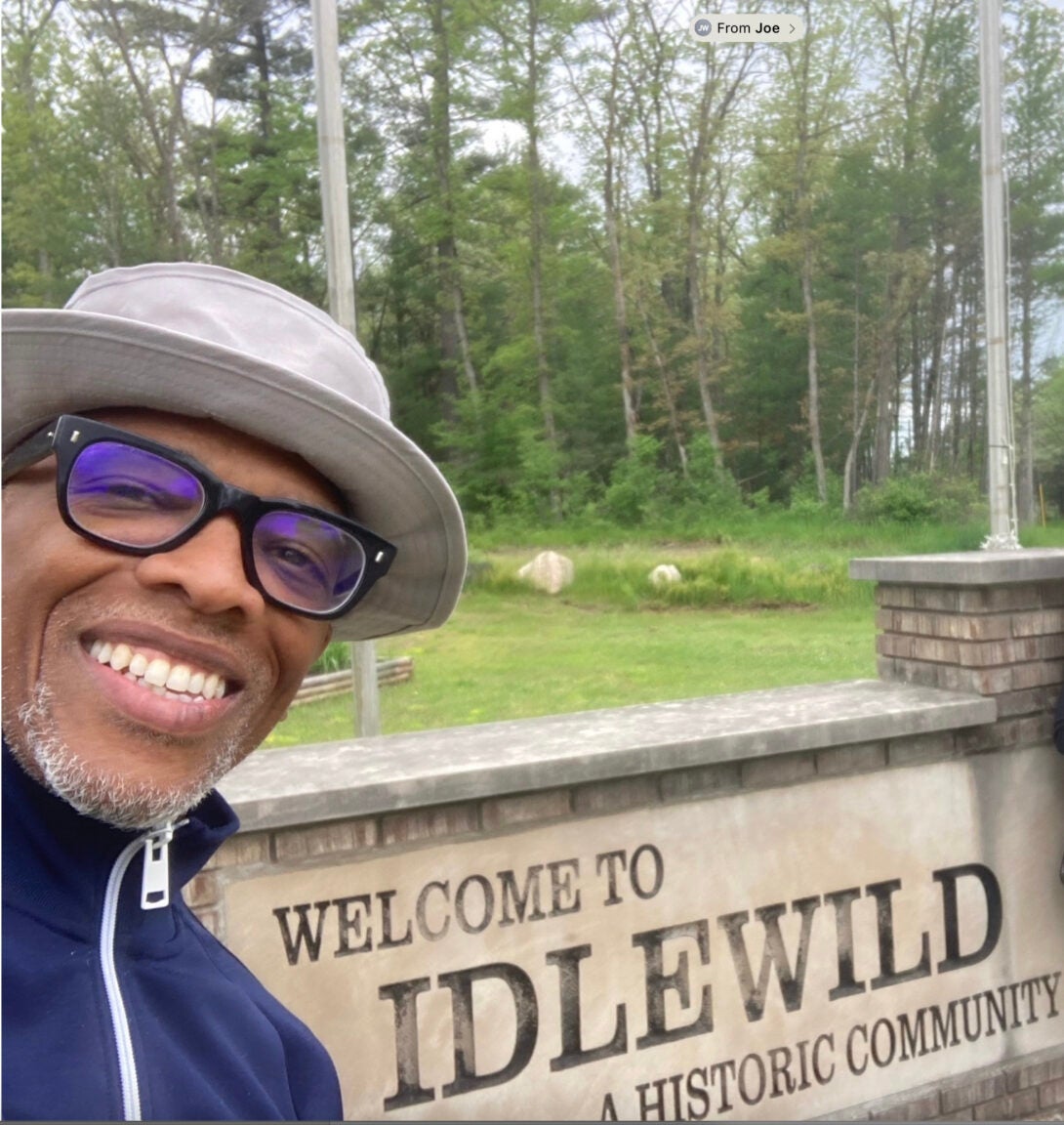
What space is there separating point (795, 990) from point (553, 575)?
150cm

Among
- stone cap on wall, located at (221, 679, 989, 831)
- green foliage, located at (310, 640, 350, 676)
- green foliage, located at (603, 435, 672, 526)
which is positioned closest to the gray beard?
stone cap on wall, located at (221, 679, 989, 831)

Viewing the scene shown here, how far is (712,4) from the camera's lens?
1.63m

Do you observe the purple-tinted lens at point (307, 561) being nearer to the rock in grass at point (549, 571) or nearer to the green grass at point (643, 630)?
the green grass at point (643, 630)

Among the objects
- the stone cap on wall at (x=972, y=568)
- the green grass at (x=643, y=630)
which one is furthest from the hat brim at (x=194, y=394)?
the green grass at (x=643, y=630)

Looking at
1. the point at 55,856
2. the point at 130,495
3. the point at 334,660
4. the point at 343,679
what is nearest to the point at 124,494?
the point at 130,495

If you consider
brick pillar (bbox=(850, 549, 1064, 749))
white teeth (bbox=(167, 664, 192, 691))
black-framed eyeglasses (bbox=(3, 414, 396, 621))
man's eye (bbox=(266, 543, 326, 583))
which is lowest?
brick pillar (bbox=(850, 549, 1064, 749))

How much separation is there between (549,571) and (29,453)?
8.50ft

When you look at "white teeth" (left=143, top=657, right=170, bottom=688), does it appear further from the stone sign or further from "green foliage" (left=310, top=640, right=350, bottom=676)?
"green foliage" (left=310, top=640, right=350, bottom=676)

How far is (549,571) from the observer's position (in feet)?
10.5

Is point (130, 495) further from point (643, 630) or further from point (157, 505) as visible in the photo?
point (643, 630)

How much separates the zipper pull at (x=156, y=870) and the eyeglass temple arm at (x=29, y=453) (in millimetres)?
246

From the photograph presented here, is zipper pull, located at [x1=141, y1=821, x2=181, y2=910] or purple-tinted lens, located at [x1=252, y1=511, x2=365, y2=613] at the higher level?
purple-tinted lens, located at [x1=252, y1=511, x2=365, y2=613]

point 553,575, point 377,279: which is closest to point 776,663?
point 553,575

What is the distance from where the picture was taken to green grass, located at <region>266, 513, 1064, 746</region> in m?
3.04
